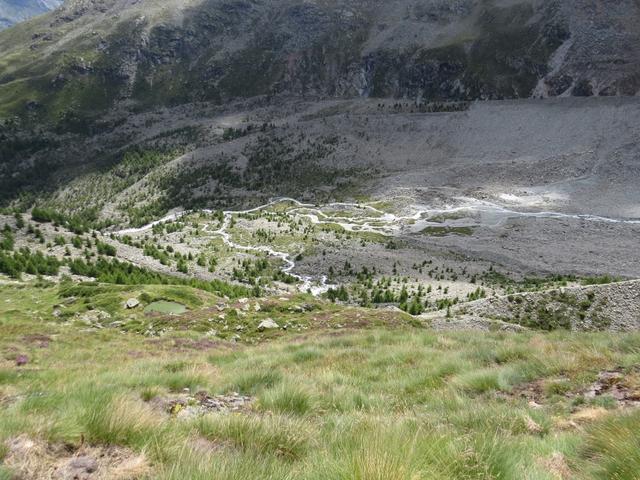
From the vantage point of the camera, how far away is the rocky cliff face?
403 feet

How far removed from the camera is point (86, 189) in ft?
396

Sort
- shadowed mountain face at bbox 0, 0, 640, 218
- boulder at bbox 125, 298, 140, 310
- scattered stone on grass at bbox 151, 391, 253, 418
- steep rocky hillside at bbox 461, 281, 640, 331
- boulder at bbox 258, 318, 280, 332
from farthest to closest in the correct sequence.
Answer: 1. shadowed mountain face at bbox 0, 0, 640, 218
2. boulder at bbox 125, 298, 140, 310
3. steep rocky hillside at bbox 461, 281, 640, 331
4. boulder at bbox 258, 318, 280, 332
5. scattered stone on grass at bbox 151, 391, 253, 418

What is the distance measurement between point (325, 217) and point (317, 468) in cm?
7111

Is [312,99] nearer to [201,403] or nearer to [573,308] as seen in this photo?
[573,308]

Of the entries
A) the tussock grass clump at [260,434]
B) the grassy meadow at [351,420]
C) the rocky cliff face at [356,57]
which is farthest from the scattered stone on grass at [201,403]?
the rocky cliff face at [356,57]

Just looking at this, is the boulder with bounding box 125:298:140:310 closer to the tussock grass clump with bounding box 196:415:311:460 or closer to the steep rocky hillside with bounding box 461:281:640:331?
the steep rocky hillside with bounding box 461:281:640:331

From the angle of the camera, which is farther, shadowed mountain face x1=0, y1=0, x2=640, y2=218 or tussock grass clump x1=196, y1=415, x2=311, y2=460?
shadowed mountain face x1=0, y1=0, x2=640, y2=218

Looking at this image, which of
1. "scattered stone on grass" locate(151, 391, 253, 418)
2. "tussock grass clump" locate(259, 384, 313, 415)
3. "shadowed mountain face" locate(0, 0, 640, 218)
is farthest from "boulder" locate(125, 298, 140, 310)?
"shadowed mountain face" locate(0, 0, 640, 218)

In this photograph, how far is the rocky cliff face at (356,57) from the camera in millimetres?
122875

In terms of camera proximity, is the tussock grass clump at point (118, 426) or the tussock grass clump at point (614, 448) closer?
the tussock grass clump at point (614, 448)

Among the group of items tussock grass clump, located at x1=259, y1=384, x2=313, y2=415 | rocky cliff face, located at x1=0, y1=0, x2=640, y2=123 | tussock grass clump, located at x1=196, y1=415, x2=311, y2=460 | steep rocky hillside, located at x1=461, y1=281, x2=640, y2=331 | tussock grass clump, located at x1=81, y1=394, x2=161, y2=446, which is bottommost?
steep rocky hillside, located at x1=461, y1=281, x2=640, y2=331

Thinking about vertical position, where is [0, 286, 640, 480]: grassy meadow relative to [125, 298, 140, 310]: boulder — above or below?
above

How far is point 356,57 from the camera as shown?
16575cm

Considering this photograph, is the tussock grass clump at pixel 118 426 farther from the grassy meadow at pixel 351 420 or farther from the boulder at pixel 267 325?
the boulder at pixel 267 325
